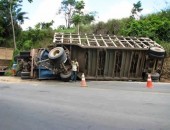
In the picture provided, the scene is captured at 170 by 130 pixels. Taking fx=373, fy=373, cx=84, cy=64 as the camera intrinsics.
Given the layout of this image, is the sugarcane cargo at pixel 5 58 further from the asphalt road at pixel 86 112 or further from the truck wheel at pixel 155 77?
the asphalt road at pixel 86 112

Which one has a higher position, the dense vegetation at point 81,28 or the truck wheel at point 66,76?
the dense vegetation at point 81,28

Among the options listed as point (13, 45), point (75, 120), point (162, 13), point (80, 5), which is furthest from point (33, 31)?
point (75, 120)

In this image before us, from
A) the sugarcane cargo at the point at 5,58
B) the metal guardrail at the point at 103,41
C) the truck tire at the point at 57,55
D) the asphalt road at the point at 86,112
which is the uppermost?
Result: the metal guardrail at the point at 103,41

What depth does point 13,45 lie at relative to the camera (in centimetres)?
5094

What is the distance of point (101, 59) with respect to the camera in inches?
858

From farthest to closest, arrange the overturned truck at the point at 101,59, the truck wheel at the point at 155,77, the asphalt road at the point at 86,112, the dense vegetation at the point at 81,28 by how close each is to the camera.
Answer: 1. the dense vegetation at the point at 81,28
2. the truck wheel at the point at 155,77
3. the overturned truck at the point at 101,59
4. the asphalt road at the point at 86,112

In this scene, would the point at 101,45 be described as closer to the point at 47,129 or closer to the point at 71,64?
the point at 71,64

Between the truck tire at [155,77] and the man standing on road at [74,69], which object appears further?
the truck tire at [155,77]

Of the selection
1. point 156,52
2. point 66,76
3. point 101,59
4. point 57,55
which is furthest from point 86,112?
point 156,52

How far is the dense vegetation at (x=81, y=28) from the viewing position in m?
29.7

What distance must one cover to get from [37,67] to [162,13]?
16.3m

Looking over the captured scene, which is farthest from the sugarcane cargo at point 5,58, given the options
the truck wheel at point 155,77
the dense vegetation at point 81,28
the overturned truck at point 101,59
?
the truck wheel at point 155,77

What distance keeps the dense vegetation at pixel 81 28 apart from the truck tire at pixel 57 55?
8806 millimetres

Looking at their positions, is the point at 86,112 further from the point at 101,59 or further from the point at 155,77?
the point at 155,77
